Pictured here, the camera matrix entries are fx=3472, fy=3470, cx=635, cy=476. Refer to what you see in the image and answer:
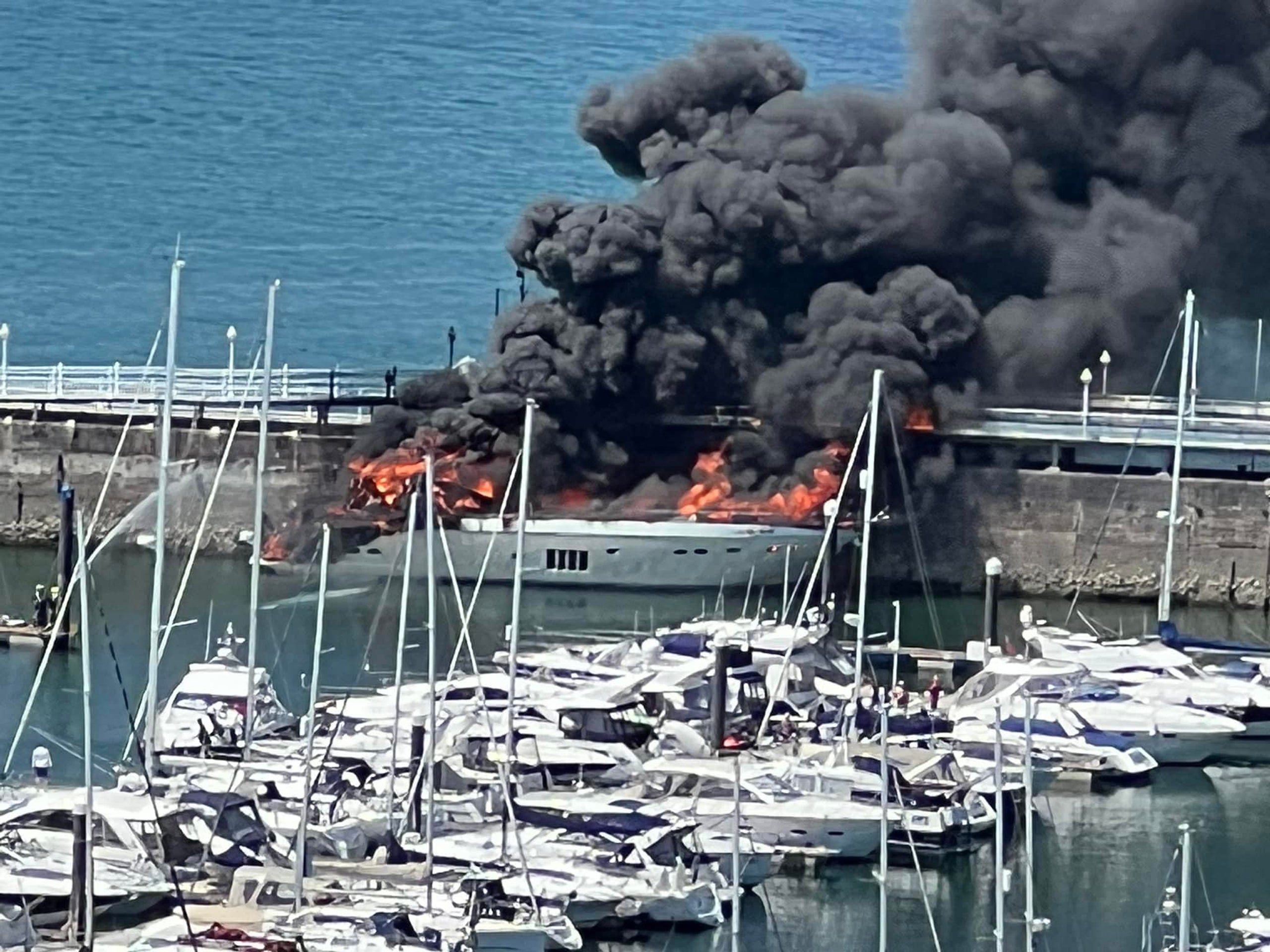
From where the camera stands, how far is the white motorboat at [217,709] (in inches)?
1736

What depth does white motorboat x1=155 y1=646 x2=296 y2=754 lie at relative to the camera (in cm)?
4409

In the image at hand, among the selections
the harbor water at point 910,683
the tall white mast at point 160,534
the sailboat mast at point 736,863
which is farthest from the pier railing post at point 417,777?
the sailboat mast at point 736,863

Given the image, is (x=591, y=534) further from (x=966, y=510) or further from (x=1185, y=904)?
(x=1185, y=904)

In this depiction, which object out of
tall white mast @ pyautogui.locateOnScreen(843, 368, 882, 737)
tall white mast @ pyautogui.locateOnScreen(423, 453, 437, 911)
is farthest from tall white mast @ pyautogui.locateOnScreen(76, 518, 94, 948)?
tall white mast @ pyautogui.locateOnScreen(843, 368, 882, 737)

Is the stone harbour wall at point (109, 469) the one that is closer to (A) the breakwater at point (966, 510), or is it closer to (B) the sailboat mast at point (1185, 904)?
(A) the breakwater at point (966, 510)

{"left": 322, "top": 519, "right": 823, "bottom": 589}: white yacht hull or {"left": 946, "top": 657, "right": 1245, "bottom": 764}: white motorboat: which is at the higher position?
{"left": 322, "top": 519, "right": 823, "bottom": 589}: white yacht hull

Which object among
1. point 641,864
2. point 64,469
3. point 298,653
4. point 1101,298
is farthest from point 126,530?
point 641,864

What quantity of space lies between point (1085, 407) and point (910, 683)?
11.9 meters

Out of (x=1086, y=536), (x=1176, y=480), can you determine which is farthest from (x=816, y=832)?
(x=1086, y=536)

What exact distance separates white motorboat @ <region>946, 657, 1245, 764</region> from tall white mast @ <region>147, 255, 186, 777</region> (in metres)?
11.6

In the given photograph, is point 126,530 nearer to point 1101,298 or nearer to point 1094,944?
point 1101,298

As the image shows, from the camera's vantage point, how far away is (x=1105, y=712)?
48.5 m

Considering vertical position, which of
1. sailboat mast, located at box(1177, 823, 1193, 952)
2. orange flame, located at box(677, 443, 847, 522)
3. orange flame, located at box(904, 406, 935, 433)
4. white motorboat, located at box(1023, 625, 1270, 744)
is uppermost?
orange flame, located at box(904, 406, 935, 433)

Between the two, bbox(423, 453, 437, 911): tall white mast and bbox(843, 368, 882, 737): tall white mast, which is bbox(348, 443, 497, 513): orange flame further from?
bbox(423, 453, 437, 911): tall white mast
